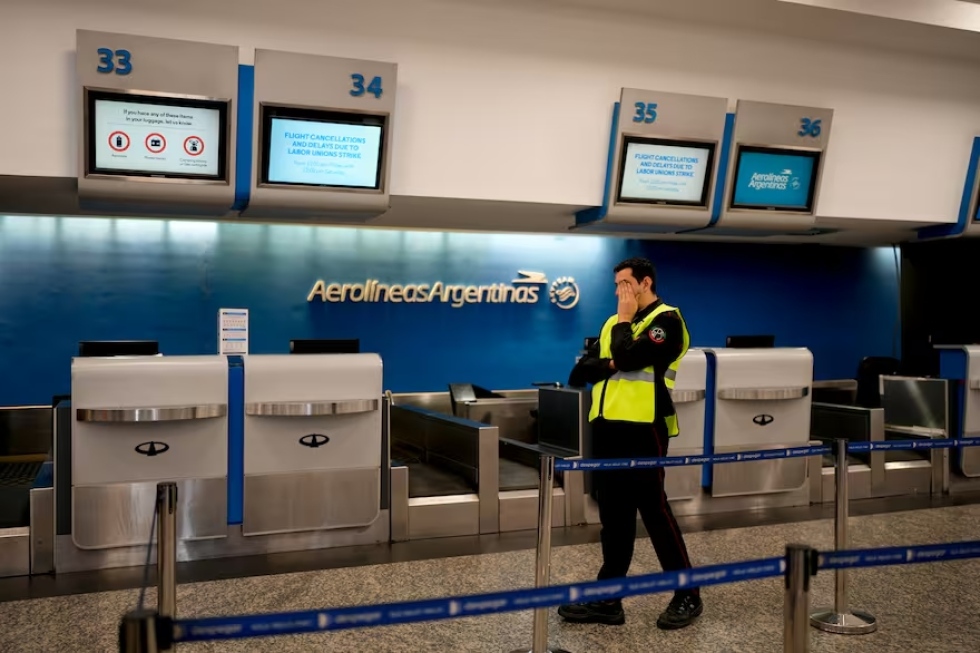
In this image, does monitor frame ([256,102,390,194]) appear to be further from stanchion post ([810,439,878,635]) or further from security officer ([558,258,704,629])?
stanchion post ([810,439,878,635])

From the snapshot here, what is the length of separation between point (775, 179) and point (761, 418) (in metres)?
1.89

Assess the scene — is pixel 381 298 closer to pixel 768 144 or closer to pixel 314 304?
pixel 314 304

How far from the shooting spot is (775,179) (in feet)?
22.2

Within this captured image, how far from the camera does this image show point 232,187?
5.43 metres

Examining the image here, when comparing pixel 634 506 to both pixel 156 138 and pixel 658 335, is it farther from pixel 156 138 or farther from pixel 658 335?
pixel 156 138

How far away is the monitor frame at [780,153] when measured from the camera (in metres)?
6.59

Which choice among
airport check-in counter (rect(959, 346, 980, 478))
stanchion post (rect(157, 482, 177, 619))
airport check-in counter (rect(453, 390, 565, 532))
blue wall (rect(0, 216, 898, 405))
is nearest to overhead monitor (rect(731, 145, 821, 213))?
blue wall (rect(0, 216, 898, 405))

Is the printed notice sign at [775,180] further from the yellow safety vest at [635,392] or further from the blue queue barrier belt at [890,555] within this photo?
the blue queue barrier belt at [890,555]

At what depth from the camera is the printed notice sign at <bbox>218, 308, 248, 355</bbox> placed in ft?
20.3

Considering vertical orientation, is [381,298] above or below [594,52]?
below

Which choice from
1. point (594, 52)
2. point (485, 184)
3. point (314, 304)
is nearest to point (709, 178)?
point (594, 52)

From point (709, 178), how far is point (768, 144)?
529mm

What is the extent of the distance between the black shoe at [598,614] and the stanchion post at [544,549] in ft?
1.28

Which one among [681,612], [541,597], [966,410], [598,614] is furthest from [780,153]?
[541,597]
